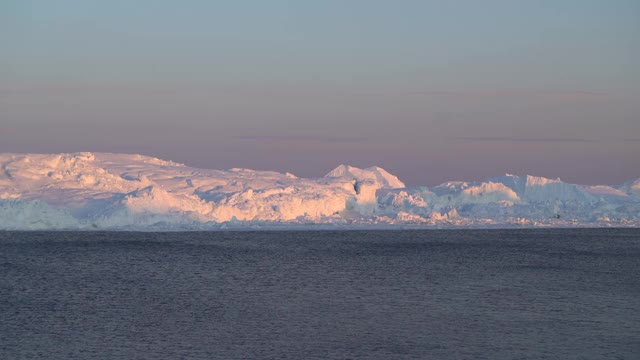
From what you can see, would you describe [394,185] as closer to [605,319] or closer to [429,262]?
[429,262]

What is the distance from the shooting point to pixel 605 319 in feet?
122

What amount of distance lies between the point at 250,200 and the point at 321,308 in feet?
225

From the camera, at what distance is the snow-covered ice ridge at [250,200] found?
104375 millimetres

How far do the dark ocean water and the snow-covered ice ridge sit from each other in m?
25.4

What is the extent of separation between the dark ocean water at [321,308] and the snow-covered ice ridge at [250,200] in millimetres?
25443

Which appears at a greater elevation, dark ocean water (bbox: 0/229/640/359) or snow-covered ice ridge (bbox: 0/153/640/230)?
dark ocean water (bbox: 0/229/640/359)

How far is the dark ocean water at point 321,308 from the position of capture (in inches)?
1209

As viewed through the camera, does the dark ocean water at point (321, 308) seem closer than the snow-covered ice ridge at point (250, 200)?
Yes

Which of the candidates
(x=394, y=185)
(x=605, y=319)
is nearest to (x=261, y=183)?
(x=394, y=185)

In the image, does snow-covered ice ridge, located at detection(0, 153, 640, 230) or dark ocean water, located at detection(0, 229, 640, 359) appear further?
snow-covered ice ridge, located at detection(0, 153, 640, 230)

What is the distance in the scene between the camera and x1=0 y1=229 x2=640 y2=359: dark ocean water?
→ 101 ft

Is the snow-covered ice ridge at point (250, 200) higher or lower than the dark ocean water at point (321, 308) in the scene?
lower

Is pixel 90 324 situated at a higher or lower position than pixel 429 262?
higher

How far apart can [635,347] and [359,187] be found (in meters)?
89.8
